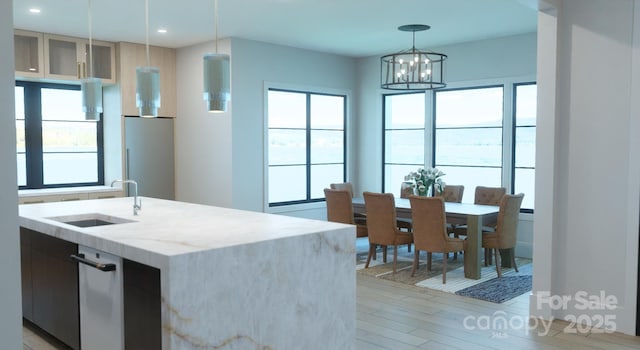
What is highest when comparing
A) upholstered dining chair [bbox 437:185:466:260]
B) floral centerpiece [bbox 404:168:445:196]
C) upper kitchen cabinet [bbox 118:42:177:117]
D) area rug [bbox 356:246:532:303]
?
upper kitchen cabinet [bbox 118:42:177:117]

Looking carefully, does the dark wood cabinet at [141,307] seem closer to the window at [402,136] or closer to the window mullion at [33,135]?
the window mullion at [33,135]

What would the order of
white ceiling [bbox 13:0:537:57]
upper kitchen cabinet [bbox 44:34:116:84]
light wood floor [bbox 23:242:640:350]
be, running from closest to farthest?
light wood floor [bbox 23:242:640:350] → white ceiling [bbox 13:0:537:57] → upper kitchen cabinet [bbox 44:34:116:84]

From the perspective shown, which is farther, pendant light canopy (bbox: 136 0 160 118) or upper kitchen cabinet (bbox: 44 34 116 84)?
upper kitchen cabinet (bbox: 44 34 116 84)

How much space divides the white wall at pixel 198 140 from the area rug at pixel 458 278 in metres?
2.20

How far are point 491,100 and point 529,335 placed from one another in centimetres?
422

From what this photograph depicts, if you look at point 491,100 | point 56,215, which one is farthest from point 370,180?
point 56,215

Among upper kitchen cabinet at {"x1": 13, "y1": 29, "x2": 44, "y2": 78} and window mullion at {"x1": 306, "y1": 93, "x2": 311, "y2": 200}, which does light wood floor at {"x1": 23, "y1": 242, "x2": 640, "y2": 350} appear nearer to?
window mullion at {"x1": 306, "y1": 93, "x2": 311, "y2": 200}

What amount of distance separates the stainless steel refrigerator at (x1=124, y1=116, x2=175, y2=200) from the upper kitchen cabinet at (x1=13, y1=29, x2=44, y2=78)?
1.22 m

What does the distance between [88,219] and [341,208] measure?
3.15 meters

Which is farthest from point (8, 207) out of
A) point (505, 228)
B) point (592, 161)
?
point (505, 228)

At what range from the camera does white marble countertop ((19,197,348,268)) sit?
9.09 feet

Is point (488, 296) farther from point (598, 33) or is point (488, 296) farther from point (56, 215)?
→ point (56, 215)

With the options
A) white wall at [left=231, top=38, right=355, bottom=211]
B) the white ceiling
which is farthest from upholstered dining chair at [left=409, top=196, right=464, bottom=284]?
white wall at [left=231, top=38, right=355, bottom=211]

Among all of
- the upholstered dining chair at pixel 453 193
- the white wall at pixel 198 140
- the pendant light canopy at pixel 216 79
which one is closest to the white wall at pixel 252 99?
the white wall at pixel 198 140
